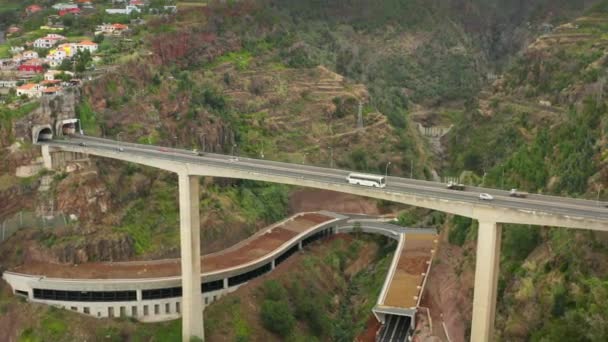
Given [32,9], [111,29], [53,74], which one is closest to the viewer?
[53,74]

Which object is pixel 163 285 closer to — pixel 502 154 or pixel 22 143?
pixel 22 143

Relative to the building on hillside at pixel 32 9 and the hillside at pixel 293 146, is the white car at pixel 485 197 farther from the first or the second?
the building on hillside at pixel 32 9

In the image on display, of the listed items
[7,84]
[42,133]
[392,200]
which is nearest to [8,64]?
[7,84]

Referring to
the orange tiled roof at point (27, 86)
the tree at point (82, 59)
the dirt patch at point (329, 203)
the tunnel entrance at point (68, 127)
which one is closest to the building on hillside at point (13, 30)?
the tree at point (82, 59)

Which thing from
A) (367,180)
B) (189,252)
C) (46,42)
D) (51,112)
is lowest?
(189,252)

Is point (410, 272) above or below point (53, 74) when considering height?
below

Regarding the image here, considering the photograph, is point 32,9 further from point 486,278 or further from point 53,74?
point 486,278
